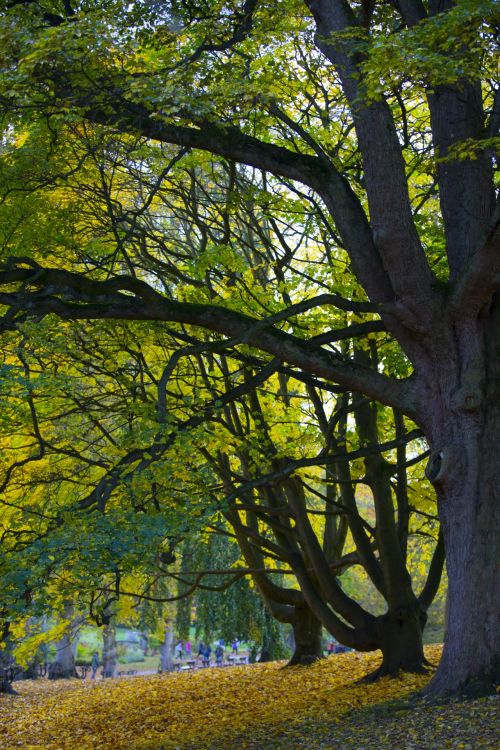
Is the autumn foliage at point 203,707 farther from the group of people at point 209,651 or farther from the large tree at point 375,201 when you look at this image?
the group of people at point 209,651

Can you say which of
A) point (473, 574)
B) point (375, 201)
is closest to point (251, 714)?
point (473, 574)

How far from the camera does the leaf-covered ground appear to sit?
7395 mm

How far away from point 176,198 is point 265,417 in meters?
4.10

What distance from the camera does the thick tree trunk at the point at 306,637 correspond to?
52.3 feet

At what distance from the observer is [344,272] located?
1183 cm

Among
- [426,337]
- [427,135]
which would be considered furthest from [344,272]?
[426,337]

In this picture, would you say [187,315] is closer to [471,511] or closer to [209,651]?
[471,511]

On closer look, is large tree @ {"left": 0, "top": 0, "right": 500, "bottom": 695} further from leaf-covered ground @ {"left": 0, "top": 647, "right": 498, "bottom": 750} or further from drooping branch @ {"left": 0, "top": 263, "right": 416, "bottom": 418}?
leaf-covered ground @ {"left": 0, "top": 647, "right": 498, "bottom": 750}

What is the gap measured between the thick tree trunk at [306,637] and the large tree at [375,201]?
7813mm

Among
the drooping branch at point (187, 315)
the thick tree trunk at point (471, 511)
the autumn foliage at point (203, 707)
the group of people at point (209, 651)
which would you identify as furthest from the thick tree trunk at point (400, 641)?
the group of people at point (209, 651)

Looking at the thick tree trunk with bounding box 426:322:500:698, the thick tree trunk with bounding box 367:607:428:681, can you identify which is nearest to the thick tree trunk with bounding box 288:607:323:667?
the thick tree trunk with bounding box 367:607:428:681

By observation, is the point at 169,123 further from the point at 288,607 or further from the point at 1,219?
the point at 288,607

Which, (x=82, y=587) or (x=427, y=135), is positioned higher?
(x=427, y=135)

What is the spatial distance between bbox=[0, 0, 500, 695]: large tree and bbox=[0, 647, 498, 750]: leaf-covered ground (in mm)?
909
